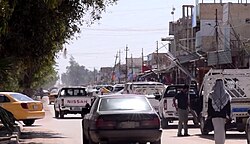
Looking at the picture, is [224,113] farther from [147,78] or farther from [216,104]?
[147,78]

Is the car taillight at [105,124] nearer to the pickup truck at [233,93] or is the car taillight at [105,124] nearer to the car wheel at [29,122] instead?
the pickup truck at [233,93]

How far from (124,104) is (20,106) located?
37.0 ft

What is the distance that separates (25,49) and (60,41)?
97.2 inches

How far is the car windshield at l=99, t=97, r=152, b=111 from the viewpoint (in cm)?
1662

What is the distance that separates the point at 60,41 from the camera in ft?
73.7

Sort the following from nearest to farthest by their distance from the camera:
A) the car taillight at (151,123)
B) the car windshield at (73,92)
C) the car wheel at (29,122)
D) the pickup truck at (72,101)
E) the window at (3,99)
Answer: the car taillight at (151,123), the window at (3,99), the car wheel at (29,122), the pickup truck at (72,101), the car windshield at (73,92)

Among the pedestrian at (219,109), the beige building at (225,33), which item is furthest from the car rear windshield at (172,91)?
the beige building at (225,33)

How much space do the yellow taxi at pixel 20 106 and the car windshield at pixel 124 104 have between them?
1073 cm

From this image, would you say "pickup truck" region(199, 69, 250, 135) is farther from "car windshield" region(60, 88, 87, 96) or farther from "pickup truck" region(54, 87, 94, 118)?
"car windshield" region(60, 88, 87, 96)

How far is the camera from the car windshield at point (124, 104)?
1662 cm

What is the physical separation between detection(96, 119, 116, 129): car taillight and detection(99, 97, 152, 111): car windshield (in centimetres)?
59

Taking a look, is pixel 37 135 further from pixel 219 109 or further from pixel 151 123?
pixel 219 109

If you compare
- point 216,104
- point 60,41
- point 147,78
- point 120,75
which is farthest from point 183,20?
point 216,104

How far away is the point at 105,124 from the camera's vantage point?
52.3 ft
